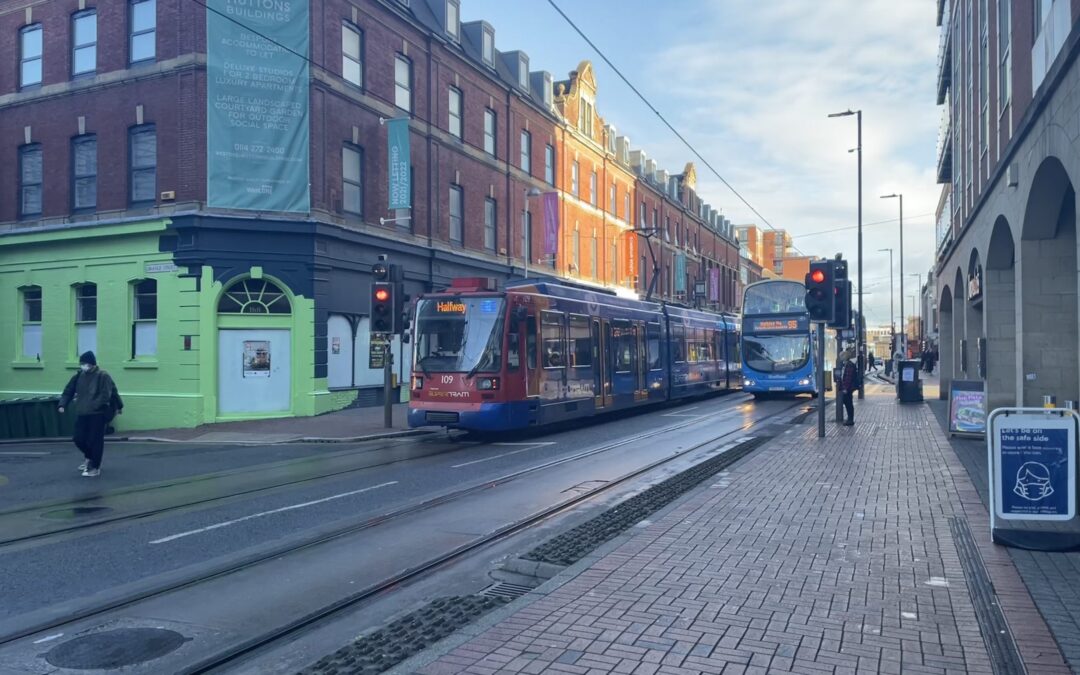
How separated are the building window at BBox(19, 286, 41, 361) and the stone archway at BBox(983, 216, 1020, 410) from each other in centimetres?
2411

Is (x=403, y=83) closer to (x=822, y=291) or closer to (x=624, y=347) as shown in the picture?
(x=624, y=347)

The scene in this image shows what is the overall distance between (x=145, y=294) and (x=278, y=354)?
3.83 m

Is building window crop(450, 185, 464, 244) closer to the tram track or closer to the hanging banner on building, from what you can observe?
the tram track

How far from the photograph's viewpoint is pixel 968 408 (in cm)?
1535

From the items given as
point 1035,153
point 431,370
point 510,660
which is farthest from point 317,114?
point 510,660

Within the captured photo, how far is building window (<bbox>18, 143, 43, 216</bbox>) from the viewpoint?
79.4 feet

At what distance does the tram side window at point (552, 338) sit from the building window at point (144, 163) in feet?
36.8

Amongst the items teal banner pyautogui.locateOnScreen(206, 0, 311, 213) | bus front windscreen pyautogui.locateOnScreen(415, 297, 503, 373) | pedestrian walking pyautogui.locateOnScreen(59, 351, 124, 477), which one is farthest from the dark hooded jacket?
teal banner pyautogui.locateOnScreen(206, 0, 311, 213)

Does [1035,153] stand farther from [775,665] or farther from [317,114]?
[317,114]

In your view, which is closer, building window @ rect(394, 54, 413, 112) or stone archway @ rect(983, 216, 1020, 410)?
stone archway @ rect(983, 216, 1020, 410)

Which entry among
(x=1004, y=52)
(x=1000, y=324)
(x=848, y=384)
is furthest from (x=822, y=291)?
(x=1004, y=52)

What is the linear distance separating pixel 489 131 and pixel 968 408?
21.2 m

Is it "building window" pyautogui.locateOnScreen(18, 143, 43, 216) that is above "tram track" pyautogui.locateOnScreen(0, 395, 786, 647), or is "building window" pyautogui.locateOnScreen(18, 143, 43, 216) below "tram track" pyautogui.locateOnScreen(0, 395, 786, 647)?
above

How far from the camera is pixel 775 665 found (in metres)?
4.43
